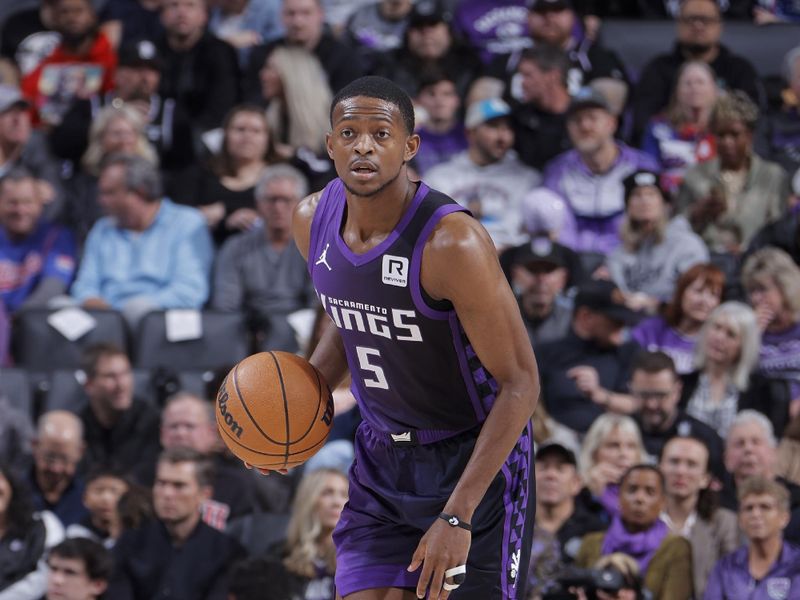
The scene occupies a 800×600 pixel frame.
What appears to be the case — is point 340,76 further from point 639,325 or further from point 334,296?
point 334,296

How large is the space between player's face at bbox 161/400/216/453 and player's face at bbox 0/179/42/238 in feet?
6.35

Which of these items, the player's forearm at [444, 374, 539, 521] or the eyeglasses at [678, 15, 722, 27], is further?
the eyeglasses at [678, 15, 722, 27]

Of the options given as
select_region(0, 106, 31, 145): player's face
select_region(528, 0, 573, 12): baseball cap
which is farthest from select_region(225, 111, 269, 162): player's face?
select_region(528, 0, 573, 12): baseball cap

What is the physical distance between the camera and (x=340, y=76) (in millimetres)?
9719

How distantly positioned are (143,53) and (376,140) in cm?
627

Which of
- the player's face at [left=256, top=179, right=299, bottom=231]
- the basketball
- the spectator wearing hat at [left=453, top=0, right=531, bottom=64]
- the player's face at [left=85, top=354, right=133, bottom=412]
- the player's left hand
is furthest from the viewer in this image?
the spectator wearing hat at [left=453, top=0, right=531, bottom=64]

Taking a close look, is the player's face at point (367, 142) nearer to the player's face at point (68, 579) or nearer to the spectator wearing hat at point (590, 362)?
the player's face at point (68, 579)

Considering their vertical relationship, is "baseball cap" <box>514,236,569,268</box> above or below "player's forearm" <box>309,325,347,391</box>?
above

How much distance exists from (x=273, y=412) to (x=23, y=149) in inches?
226

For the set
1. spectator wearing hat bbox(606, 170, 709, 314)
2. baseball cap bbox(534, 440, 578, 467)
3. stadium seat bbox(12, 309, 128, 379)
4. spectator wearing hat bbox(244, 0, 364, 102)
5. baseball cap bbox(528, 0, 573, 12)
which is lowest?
baseball cap bbox(534, 440, 578, 467)

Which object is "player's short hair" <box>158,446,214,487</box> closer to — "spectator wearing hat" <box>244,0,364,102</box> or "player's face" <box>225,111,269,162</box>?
"player's face" <box>225,111,269,162</box>

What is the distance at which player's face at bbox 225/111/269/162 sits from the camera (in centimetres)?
894

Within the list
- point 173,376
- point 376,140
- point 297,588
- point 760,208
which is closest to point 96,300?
point 173,376

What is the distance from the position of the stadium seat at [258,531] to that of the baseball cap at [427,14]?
418cm
